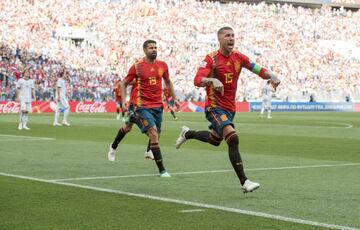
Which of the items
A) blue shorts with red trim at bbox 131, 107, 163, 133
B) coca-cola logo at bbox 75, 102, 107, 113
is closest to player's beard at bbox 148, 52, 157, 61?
blue shorts with red trim at bbox 131, 107, 163, 133

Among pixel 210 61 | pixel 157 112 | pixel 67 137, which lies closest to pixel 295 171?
pixel 157 112

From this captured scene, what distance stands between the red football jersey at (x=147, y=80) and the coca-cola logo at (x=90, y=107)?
131 feet

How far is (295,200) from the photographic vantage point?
8859mm

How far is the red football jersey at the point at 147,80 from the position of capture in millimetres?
12352

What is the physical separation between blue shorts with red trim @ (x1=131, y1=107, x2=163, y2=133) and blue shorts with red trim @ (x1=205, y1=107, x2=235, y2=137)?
6.88ft

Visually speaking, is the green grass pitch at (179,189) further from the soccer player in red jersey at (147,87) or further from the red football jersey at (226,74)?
the red football jersey at (226,74)

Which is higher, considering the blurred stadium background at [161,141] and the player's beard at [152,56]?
the player's beard at [152,56]

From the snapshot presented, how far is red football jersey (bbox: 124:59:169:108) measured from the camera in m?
12.4

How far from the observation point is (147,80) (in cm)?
1241

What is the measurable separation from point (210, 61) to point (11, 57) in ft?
138

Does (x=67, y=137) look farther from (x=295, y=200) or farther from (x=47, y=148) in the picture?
(x=295, y=200)

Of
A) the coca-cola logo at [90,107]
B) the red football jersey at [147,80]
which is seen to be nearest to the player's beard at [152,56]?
the red football jersey at [147,80]

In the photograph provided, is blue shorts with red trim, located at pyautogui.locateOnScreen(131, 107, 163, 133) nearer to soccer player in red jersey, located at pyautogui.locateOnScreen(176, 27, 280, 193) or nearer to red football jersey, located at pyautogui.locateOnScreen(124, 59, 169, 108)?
red football jersey, located at pyautogui.locateOnScreen(124, 59, 169, 108)

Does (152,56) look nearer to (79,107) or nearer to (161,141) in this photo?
(161,141)
